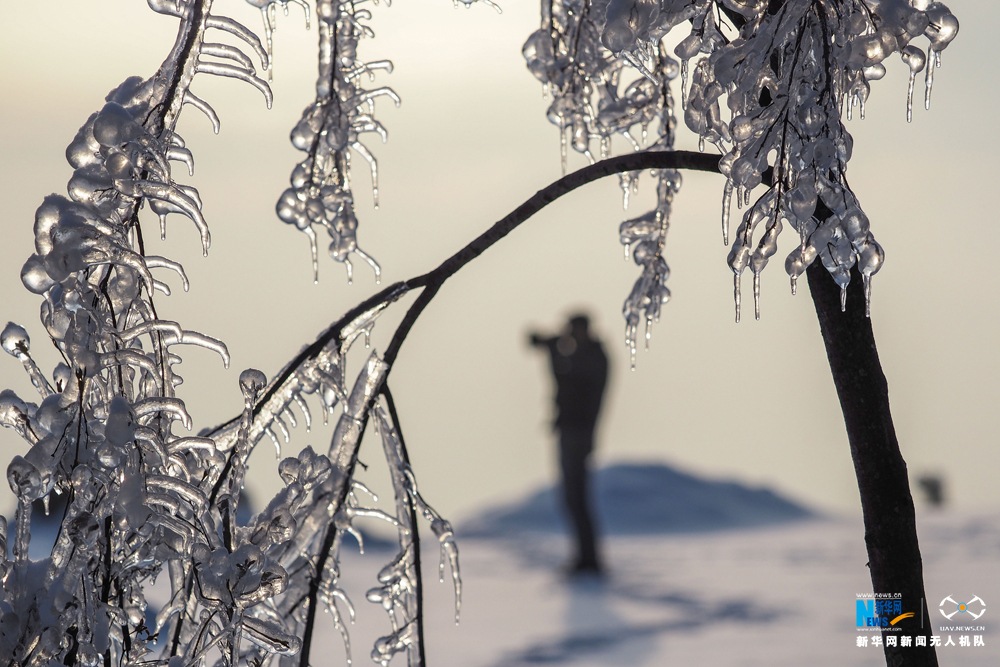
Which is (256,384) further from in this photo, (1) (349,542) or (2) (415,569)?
(1) (349,542)

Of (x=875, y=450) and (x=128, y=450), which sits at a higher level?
(x=875, y=450)

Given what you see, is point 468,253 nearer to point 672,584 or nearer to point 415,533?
point 415,533

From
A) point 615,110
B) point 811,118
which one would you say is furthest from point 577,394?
point 811,118

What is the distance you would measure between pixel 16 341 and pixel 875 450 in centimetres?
169

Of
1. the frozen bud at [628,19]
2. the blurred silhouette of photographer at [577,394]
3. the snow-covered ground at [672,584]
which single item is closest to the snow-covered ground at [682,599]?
the snow-covered ground at [672,584]

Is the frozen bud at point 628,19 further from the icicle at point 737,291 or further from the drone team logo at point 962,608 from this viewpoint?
the drone team logo at point 962,608

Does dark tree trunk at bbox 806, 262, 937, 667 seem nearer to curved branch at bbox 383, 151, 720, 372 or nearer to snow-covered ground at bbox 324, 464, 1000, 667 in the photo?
curved branch at bbox 383, 151, 720, 372

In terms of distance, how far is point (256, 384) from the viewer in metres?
1.63

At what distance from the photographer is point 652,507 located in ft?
38.7

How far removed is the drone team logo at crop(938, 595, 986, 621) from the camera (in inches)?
245

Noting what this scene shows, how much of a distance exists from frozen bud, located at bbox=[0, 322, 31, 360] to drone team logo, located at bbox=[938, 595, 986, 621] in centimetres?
618

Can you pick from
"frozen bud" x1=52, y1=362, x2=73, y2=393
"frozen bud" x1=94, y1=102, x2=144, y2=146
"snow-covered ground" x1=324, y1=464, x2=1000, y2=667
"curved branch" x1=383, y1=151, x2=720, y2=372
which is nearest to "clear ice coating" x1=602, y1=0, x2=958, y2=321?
"curved branch" x1=383, y1=151, x2=720, y2=372

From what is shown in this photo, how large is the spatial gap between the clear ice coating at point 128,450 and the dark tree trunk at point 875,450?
43.7 inches

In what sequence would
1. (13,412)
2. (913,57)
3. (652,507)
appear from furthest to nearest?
1. (652,507)
2. (913,57)
3. (13,412)
